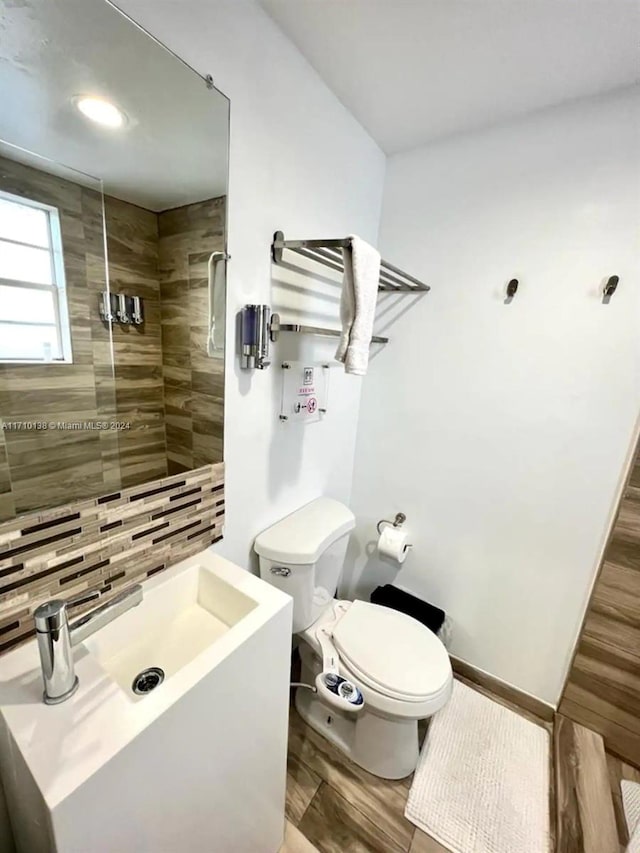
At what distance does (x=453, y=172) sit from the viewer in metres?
1.41

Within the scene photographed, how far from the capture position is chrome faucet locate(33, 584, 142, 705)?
574mm

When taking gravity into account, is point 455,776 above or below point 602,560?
below

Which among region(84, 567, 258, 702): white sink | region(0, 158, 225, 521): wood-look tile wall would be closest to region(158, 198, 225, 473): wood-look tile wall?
region(0, 158, 225, 521): wood-look tile wall

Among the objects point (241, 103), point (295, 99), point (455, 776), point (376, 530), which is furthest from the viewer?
point (376, 530)

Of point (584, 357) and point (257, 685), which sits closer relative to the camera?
point (257, 685)

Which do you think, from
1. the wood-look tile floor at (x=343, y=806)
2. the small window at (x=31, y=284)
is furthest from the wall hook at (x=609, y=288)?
the wood-look tile floor at (x=343, y=806)

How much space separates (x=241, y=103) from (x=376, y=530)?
5.85 ft

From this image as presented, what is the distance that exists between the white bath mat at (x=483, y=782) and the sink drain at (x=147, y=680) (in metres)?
1.05

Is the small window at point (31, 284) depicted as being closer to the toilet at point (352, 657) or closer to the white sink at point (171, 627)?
the white sink at point (171, 627)

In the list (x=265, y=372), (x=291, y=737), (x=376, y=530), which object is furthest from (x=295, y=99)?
(x=291, y=737)

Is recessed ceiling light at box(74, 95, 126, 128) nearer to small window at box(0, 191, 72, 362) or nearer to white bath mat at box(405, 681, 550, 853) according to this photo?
small window at box(0, 191, 72, 362)

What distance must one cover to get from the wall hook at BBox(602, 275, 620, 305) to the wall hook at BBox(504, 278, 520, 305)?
272 millimetres

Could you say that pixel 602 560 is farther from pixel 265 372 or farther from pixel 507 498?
pixel 265 372

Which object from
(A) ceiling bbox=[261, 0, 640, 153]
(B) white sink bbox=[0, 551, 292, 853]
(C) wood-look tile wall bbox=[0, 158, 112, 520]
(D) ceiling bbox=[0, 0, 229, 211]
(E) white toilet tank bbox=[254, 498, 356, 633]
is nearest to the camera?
(B) white sink bbox=[0, 551, 292, 853]
